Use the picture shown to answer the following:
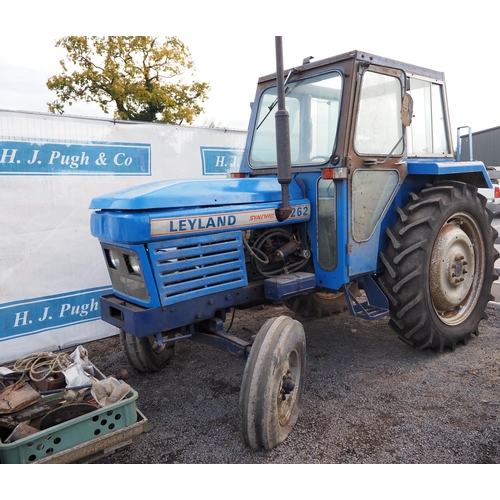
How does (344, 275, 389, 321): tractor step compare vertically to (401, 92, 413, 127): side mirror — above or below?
below

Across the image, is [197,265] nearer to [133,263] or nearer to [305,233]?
[133,263]

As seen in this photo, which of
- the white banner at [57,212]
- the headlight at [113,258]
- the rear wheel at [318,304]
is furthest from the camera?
the rear wheel at [318,304]

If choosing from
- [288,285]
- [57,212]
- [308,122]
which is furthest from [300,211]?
[57,212]

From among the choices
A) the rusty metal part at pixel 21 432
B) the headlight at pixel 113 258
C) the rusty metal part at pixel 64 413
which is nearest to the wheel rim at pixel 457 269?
the headlight at pixel 113 258

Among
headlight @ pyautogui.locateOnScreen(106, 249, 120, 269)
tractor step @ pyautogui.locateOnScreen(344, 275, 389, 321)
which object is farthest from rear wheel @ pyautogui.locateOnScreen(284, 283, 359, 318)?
headlight @ pyautogui.locateOnScreen(106, 249, 120, 269)

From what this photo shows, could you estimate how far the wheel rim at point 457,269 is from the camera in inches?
144

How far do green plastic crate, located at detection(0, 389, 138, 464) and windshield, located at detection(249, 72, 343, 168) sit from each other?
2186 mm

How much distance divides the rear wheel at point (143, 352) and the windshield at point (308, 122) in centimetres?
179

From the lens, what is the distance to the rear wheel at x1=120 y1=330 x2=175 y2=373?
138 inches

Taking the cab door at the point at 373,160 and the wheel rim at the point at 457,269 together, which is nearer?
the cab door at the point at 373,160

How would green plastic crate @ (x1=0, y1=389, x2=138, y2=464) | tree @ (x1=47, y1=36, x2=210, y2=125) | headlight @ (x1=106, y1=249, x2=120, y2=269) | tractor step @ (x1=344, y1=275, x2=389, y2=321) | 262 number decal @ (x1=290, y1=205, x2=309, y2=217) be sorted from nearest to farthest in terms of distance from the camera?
1. green plastic crate @ (x1=0, y1=389, x2=138, y2=464)
2. headlight @ (x1=106, y1=249, x2=120, y2=269)
3. 262 number decal @ (x1=290, y1=205, x2=309, y2=217)
4. tractor step @ (x1=344, y1=275, x2=389, y2=321)
5. tree @ (x1=47, y1=36, x2=210, y2=125)

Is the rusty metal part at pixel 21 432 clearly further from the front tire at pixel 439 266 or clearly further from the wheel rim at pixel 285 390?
the front tire at pixel 439 266

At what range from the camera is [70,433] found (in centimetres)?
237

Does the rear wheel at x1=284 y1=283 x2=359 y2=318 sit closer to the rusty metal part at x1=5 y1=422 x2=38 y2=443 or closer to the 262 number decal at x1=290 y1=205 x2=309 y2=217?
the 262 number decal at x1=290 y1=205 x2=309 y2=217
